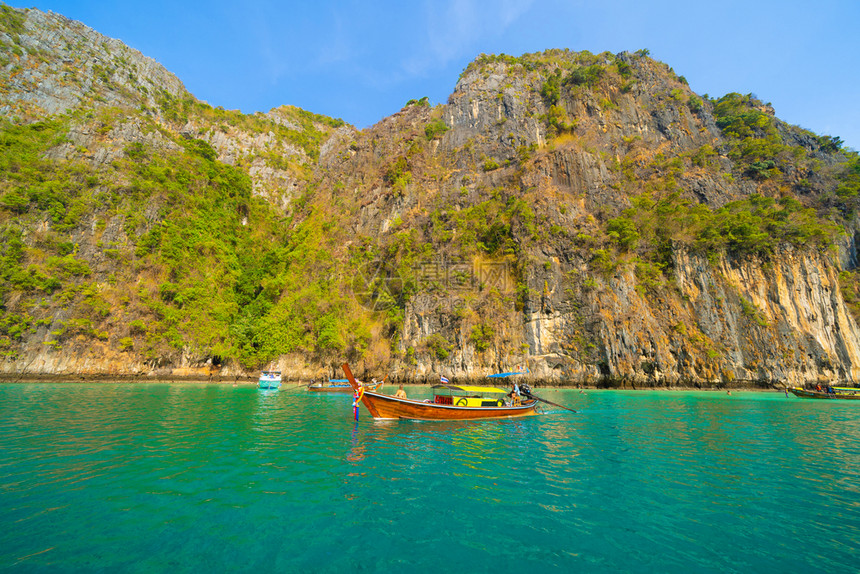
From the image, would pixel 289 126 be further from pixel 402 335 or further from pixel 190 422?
pixel 190 422

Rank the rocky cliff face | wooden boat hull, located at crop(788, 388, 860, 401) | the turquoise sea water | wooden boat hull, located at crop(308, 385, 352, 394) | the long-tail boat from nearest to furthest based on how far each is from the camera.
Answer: the turquoise sea water → the long-tail boat → wooden boat hull, located at crop(308, 385, 352, 394) → wooden boat hull, located at crop(788, 388, 860, 401) → the rocky cliff face

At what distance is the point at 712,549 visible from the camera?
18.9ft

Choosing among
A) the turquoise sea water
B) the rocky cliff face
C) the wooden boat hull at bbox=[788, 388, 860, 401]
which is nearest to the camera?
the turquoise sea water

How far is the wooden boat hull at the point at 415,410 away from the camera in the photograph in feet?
50.5

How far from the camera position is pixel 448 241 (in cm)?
5316

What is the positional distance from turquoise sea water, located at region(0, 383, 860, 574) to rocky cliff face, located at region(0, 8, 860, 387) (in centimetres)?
2899

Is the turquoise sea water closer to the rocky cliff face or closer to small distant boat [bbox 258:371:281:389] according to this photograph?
small distant boat [bbox 258:371:281:389]

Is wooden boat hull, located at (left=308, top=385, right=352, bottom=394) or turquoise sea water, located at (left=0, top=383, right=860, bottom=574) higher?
turquoise sea water, located at (left=0, top=383, right=860, bottom=574)

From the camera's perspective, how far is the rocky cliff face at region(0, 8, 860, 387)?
129ft

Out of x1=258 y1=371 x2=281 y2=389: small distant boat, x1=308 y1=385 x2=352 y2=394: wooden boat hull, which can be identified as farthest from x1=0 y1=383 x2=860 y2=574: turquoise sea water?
x1=258 y1=371 x2=281 y2=389: small distant boat

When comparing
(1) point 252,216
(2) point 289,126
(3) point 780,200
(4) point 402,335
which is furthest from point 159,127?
(3) point 780,200

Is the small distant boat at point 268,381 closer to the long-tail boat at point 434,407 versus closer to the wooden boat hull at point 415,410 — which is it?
the long-tail boat at point 434,407

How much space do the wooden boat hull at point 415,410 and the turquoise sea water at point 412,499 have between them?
104 centimetres

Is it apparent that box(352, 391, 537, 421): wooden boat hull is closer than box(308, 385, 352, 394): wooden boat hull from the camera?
Yes
